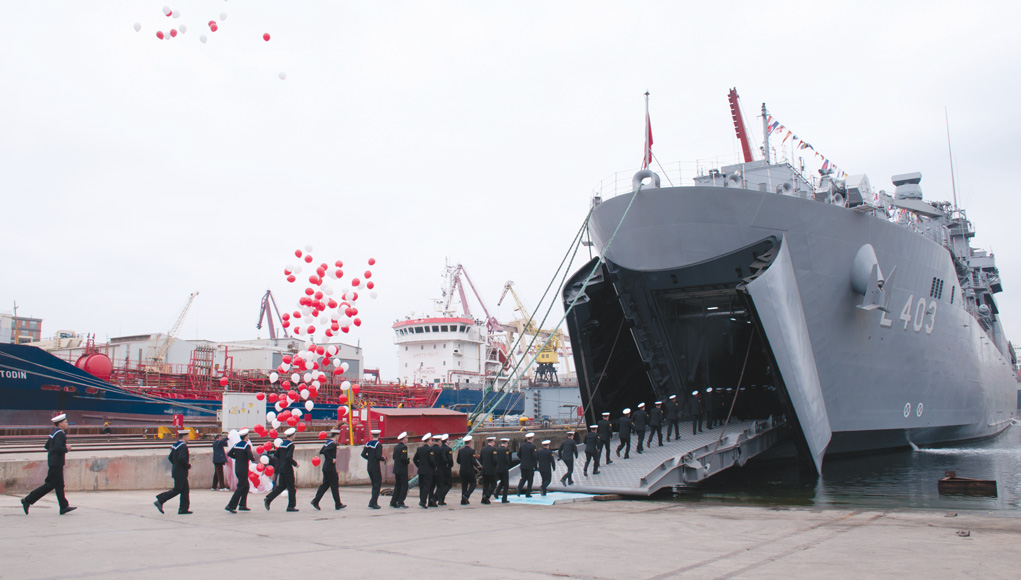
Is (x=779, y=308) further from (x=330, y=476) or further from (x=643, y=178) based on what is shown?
(x=330, y=476)

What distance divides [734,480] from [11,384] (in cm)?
2376

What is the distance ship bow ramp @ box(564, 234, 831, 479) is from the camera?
44.5 ft

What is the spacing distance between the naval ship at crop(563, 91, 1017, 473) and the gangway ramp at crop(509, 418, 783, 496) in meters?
1.11

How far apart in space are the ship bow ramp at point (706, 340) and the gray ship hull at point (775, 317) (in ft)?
0.13

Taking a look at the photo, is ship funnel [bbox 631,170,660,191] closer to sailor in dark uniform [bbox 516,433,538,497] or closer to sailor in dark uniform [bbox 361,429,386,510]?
sailor in dark uniform [bbox 516,433,538,497]

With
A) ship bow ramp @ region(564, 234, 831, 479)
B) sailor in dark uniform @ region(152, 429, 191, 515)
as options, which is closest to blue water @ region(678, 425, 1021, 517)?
ship bow ramp @ region(564, 234, 831, 479)

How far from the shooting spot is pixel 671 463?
12.7 m

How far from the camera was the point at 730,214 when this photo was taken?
1428 cm

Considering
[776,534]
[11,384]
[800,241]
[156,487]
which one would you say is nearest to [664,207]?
[800,241]

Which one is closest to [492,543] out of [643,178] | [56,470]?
[56,470]

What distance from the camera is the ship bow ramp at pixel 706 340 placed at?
→ 1356cm

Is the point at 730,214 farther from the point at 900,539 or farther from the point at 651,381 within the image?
the point at 900,539

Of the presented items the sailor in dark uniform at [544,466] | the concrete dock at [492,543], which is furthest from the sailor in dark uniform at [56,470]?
the sailor in dark uniform at [544,466]

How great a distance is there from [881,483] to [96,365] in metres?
26.7
